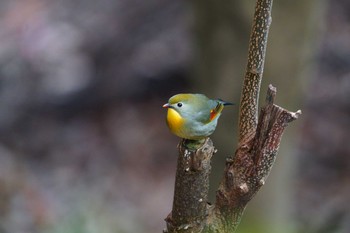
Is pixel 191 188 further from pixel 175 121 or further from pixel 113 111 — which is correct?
pixel 113 111

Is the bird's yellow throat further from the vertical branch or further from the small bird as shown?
the vertical branch

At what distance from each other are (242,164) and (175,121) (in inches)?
7.1

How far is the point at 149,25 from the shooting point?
21.3 ft

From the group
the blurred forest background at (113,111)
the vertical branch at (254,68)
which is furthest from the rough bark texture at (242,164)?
the blurred forest background at (113,111)

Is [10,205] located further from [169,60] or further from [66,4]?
[66,4]

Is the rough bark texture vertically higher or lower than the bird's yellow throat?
lower

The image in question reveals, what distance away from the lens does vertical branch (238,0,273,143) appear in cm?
148

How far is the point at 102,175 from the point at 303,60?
98.6 inches

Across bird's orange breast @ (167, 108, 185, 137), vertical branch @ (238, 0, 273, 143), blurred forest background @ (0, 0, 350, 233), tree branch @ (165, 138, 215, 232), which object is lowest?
tree branch @ (165, 138, 215, 232)

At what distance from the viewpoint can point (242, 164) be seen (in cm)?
158

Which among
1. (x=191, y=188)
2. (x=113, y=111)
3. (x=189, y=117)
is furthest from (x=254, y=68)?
(x=113, y=111)

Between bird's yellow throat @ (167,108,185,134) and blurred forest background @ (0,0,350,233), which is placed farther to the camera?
blurred forest background @ (0,0,350,233)

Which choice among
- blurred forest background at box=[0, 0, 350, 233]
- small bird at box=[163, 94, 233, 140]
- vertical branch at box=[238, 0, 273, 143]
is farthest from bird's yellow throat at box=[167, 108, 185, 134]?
blurred forest background at box=[0, 0, 350, 233]

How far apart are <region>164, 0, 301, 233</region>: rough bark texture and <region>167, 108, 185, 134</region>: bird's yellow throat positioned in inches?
2.3
